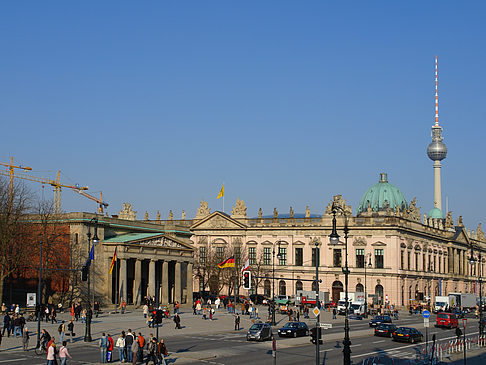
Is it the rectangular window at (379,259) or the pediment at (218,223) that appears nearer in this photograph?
the rectangular window at (379,259)

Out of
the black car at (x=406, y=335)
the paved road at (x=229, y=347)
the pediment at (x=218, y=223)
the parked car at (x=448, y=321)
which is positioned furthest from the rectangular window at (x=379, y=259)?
the black car at (x=406, y=335)

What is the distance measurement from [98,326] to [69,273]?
2031 centimetres

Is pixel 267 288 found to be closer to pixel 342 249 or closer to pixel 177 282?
pixel 342 249

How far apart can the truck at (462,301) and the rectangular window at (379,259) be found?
13.0 m

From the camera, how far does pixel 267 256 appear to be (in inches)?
5394

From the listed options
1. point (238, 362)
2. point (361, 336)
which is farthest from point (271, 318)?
point (238, 362)

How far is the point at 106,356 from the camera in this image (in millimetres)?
43688

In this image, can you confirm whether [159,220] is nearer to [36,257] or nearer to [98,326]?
[36,257]

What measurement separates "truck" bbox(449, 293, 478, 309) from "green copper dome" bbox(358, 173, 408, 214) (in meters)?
34.9

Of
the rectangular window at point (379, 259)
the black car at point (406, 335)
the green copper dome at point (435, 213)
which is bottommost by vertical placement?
the black car at point (406, 335)

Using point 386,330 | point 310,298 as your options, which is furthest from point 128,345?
point 310,298

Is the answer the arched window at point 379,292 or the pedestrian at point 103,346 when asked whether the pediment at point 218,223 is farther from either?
the pedestrian at point 103,346

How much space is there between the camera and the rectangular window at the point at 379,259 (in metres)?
128

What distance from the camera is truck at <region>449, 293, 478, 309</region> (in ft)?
400
